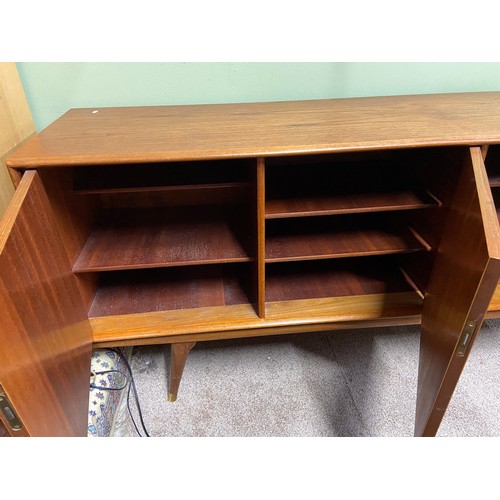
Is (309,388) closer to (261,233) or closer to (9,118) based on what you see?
(261,233)

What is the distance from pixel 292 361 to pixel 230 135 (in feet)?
2.38

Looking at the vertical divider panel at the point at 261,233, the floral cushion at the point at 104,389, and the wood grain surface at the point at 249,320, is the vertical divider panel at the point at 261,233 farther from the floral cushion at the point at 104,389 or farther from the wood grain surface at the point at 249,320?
the floral cushion at the point at 104,389

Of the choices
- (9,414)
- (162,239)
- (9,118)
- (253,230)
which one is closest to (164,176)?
(162,239)

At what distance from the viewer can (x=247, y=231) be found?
0.91 metres

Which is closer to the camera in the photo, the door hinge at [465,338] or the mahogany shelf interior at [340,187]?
the door hinge at [465,338]

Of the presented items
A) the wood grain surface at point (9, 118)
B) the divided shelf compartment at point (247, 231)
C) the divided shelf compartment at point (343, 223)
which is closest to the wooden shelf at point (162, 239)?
the divided shelf compartment at point (247, 231)

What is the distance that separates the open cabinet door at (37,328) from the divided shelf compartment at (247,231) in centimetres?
13

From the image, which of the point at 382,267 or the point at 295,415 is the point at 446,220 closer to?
the point at 382,267

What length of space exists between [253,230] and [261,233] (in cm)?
11

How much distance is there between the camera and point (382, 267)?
1.01 metres

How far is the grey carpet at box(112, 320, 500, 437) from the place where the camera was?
3.10 ft

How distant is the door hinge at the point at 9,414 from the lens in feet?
1.52

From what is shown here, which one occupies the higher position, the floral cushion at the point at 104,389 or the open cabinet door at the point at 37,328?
the open cabinet door at the point at 37,328
